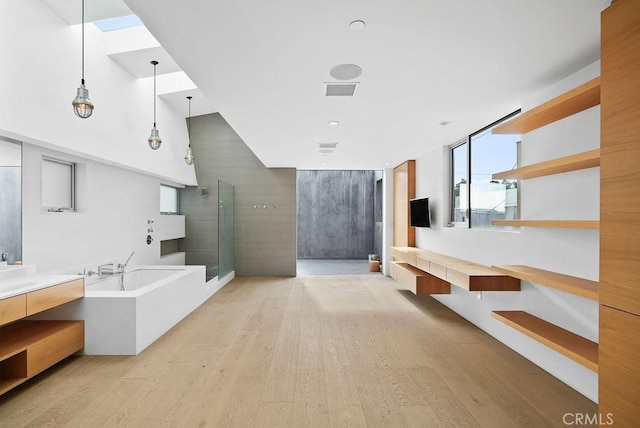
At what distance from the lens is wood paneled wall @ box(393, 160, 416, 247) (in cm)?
595

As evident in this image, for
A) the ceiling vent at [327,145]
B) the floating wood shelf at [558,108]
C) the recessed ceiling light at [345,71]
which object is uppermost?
the recessed ceiling light at [345,71]

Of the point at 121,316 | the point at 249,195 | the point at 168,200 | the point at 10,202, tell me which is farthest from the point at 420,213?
the point at 10,202

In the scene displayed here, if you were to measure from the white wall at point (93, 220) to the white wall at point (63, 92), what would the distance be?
0.28 meters

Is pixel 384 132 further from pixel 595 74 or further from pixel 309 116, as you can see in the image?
pixel 595 74

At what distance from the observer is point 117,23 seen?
155 inches

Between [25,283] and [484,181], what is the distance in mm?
4562

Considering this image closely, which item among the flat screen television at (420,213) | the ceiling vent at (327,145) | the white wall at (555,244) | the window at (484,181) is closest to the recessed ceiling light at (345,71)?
the white wall at (555,244)

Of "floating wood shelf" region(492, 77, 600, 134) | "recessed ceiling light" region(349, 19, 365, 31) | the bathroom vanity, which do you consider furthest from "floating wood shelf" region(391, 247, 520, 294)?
the bathroom vanity

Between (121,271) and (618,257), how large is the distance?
4825mm

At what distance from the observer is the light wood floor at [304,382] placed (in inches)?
80.7

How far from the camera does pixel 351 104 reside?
3.09 meters

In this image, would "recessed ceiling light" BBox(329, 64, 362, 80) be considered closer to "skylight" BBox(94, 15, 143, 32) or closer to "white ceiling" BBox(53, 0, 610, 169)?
"white ceiling" BBox(53, 0, 610, 169)

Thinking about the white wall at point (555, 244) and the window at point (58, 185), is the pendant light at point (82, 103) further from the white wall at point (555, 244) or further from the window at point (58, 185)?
the white wall at point (555, 244)

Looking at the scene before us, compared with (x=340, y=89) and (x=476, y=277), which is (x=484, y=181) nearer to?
(x=476, y=277)
